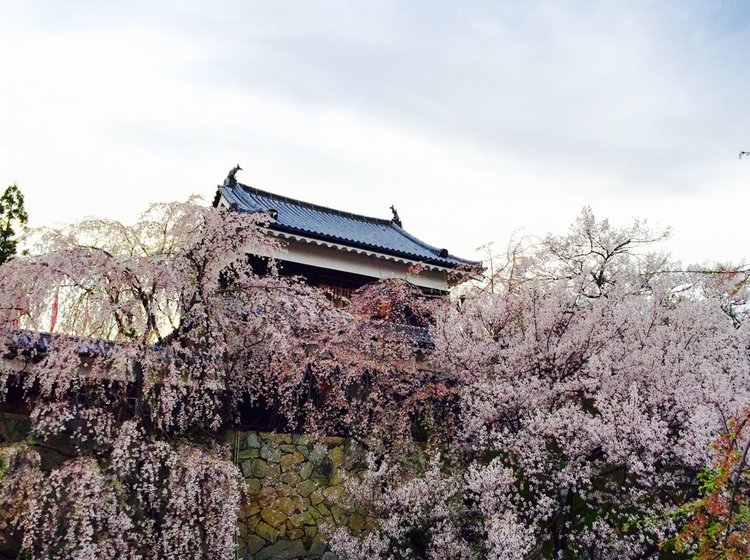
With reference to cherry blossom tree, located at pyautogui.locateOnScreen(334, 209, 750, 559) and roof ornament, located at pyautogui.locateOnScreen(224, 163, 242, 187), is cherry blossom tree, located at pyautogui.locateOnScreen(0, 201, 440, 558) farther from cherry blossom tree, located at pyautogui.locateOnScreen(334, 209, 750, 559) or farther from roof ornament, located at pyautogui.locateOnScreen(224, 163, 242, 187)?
roof ornament, located at pyautogui.locateOnScreen(224, 163, 242, 187)

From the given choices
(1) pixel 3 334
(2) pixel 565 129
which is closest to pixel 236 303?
(1) pixel 3 334

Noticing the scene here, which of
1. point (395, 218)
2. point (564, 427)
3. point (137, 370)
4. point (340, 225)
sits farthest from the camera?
point (395, 218)

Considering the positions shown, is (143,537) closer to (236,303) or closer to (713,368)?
(236,303)

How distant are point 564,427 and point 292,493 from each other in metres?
4.04

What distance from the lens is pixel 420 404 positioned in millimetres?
10391

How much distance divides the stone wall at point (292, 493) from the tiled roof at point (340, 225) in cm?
444

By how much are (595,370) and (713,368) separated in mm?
1674

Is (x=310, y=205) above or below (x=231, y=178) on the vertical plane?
below

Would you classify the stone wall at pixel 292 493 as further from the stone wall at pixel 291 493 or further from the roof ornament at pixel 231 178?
the roof ornament at pixel 231 178

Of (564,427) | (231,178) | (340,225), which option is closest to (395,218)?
(340,225)

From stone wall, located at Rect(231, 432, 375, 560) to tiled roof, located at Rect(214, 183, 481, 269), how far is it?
14.6 ft

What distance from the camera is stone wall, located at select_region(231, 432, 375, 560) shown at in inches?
352

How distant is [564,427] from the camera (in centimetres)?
913

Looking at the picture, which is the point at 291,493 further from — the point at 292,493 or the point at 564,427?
the point at 564,427
